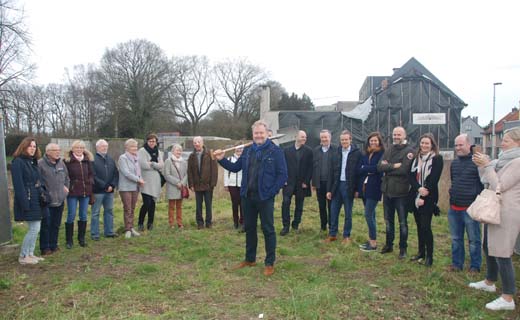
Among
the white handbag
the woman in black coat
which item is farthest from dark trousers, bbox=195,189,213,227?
the white handbag

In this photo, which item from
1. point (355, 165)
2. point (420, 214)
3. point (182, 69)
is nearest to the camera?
point (420, 214)

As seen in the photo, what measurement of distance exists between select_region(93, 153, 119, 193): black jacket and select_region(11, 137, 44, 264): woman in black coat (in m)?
1.15

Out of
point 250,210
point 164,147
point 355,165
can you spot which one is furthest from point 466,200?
point 164,147

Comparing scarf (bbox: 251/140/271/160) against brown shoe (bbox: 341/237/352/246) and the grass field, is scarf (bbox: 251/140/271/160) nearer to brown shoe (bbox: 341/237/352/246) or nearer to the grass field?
the grass field

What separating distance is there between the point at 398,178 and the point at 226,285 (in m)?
2.81

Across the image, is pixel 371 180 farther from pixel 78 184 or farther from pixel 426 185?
pixel 78 184

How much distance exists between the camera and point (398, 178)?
5.66m

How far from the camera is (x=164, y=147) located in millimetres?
33125

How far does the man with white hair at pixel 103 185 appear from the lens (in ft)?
22.9

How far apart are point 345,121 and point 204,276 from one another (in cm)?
1648

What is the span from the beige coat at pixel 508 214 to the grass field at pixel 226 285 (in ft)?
2.14

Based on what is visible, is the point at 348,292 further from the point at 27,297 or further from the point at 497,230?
the point at 27,297

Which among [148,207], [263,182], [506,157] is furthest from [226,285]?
[148,207]

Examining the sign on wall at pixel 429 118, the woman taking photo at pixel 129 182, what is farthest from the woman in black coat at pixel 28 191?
the sign on wall at pixel 429 118
